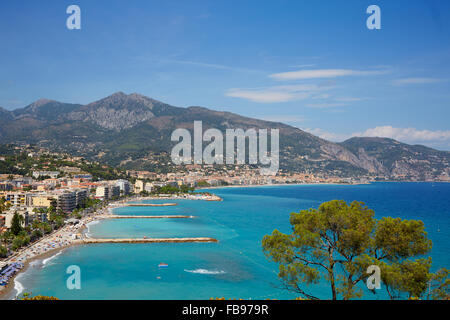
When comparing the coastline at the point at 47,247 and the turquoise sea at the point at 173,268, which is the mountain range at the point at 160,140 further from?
the turquoise sea at the point at 173,268

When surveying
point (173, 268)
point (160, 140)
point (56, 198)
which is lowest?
point (173, 268)

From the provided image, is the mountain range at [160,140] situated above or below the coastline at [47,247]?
above

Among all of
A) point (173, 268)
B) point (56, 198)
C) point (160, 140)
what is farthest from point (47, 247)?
point (160, 140)

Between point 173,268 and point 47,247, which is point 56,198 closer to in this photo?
point 47,247

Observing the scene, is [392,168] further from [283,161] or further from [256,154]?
[256,154]

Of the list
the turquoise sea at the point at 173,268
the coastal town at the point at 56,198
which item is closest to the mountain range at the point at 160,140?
the coastal town at the point at 56,198

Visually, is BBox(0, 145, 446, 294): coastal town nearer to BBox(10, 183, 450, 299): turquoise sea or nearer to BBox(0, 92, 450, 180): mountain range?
BBox(10, 183, 450, 299): turquoise sea

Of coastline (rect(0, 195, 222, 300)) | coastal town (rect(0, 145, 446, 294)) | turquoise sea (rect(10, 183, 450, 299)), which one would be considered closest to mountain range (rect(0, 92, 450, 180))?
coastal town (rect(0, 145, 446, 294))
